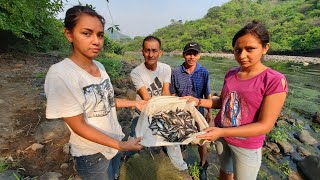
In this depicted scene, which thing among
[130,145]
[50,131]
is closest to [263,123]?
[130,145]

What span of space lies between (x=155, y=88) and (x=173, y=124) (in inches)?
39.6

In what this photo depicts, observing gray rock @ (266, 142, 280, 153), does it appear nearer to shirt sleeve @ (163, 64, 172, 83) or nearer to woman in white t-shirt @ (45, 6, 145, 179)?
shirt sleeve @ (163, 64, 172, 83)

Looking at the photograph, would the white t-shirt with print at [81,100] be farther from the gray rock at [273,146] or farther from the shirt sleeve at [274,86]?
the gray rock at [273,146]

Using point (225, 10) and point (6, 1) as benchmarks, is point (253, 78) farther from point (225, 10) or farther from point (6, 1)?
point (225, 10)

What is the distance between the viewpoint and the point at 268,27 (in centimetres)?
6031

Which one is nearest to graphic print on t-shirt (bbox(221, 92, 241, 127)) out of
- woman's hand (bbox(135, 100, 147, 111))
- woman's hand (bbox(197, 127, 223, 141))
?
woman's hand (bbox(197, 127, 223, 141))

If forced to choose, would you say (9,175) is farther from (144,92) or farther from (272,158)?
(272,158)

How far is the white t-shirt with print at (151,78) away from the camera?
3.91 metres

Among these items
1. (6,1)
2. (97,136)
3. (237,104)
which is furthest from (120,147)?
(6,1)

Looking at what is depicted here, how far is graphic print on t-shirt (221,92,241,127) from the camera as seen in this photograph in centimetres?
272

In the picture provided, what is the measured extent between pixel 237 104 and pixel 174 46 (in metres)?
70.4

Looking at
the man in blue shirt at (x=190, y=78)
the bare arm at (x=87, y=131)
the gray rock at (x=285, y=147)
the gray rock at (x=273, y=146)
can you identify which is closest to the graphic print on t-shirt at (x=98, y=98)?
the bare arm at (x=87, y=131)

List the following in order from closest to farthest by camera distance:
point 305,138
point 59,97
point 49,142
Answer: point 59,97 < point 49,142 < point 305,138

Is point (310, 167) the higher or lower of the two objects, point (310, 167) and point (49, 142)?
the lower
